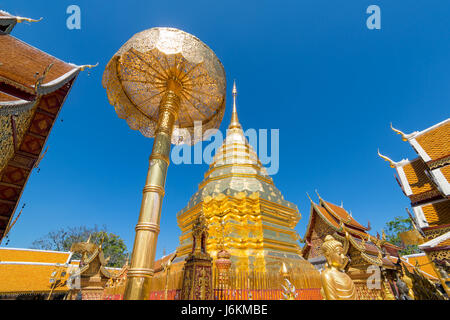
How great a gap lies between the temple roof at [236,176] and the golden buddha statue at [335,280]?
689 centimetres

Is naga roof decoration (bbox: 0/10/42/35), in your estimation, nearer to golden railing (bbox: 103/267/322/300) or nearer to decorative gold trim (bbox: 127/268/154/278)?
decorative gold trim (bbox: 127/268/154/278)

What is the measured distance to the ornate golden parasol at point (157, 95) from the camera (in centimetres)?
322

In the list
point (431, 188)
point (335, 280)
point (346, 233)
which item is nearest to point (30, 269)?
point (335, 280)

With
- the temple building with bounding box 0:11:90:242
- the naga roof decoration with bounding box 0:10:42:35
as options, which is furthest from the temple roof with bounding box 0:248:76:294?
A: the naga roof decoration with bounding box 0:10:42:35

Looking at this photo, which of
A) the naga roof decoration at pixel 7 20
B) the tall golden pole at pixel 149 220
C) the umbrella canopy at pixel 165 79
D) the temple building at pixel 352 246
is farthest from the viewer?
the temple building at pixel 352 246

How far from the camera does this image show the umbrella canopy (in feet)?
13.5

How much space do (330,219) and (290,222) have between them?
286 centimetres

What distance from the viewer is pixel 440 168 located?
7.62 meters

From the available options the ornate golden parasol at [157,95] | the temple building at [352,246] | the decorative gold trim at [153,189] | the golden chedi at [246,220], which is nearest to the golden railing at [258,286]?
the golden chedi at [246,220]

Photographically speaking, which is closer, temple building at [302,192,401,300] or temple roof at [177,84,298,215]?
temple building at [302,192,401,300]

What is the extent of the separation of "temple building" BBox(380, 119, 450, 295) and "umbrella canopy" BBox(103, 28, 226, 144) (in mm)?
6850

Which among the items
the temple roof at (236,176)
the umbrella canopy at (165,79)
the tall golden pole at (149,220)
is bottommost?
the tall golden pole at (149,220)

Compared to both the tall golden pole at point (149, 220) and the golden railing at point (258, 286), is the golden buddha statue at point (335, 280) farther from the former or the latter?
the golden railing at point (258, 286)

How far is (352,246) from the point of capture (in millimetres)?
9812
